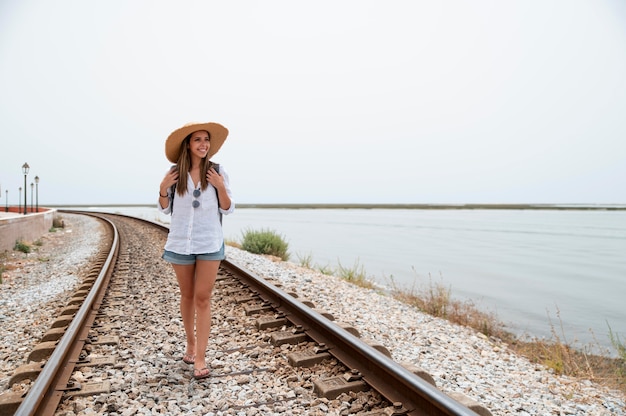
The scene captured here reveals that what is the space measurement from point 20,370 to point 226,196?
6.59 feet

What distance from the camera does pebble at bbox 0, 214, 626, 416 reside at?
296 cm

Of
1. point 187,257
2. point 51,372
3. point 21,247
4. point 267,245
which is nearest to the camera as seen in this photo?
point 51,372

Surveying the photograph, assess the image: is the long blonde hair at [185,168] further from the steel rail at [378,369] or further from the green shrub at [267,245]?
the green shrub at [267,245]

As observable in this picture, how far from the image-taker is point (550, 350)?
5867mm

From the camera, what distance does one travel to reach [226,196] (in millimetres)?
3100

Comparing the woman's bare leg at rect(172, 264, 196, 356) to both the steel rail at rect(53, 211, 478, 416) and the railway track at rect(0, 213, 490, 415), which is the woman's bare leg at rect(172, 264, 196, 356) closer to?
the railway track at rect(0, 213, 490, 415)

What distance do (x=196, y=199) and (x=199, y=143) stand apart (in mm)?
382

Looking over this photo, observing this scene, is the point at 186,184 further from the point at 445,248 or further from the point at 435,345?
the point at 445,248

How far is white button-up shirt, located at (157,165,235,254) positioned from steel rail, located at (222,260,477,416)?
130 cm

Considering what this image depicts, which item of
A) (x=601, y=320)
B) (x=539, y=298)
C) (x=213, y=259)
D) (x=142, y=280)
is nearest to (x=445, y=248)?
(x=539, y=298)

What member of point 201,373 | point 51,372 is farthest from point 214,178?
point 51,372

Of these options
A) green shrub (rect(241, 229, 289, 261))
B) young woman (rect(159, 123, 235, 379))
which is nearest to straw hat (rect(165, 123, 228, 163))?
young woman (rect(159, 123, 235, 379))

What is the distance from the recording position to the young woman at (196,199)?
3045 millimetres

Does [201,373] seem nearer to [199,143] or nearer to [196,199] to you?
[196,199]
